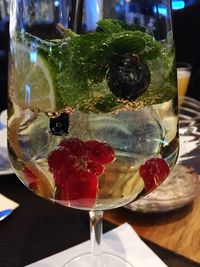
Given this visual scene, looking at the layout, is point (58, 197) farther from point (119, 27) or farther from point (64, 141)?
point (119, 27)

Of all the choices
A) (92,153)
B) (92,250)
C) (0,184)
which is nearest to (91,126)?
(92,153)

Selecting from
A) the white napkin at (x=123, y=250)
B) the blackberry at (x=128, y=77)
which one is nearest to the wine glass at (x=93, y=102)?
the blackberry at (x=128, y=77)

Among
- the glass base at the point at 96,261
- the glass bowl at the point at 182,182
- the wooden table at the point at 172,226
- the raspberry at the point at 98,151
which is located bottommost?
the glass base at the point at 96,261

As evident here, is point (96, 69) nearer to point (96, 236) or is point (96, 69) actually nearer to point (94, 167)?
point (94, 167)

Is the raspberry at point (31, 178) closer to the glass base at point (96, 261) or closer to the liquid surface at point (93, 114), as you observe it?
the liquid surface at point (93, 114)

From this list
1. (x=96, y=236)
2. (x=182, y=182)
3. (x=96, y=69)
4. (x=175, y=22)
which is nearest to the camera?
(x=96, y=69)

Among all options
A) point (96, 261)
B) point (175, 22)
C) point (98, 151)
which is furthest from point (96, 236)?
point (175, 22)
